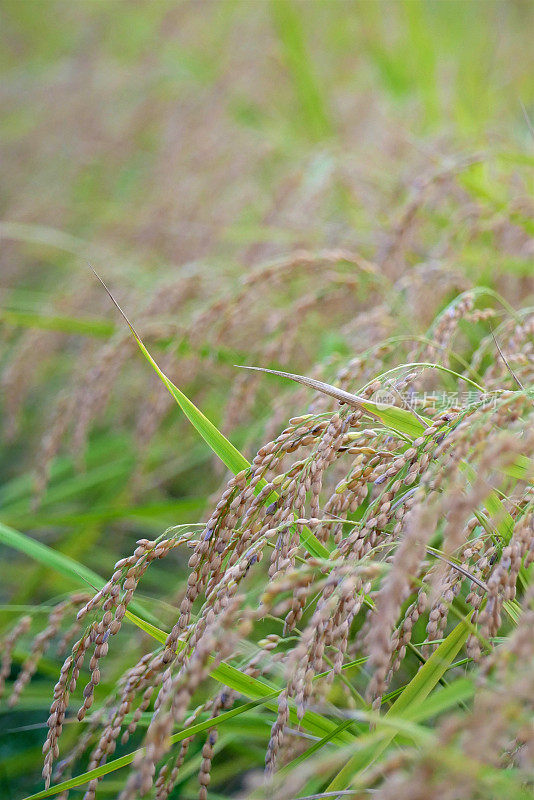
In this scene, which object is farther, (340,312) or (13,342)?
(13,342)

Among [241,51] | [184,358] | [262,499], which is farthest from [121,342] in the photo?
[241,51]

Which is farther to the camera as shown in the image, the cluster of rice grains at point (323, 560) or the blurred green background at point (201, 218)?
the blurred green background at point (201, 218)

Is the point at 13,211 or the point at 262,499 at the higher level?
the point at 13,211

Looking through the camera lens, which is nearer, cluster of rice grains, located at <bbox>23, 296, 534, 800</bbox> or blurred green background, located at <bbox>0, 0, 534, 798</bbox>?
cluster of rice grains, located at <bbox>23, 296, 534, 800</bbox>

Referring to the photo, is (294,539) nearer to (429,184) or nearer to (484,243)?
(429,184)

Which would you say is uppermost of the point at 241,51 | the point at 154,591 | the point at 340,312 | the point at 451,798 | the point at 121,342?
the point at 241,51

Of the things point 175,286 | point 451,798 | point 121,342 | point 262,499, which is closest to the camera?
point 451,798

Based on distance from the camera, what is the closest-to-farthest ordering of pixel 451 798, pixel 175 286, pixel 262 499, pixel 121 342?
pixel 451 798 → pixel 262 499 → pixel 121 342 → pixel 175 286

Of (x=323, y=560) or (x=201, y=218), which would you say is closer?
(x=323, y=560)
